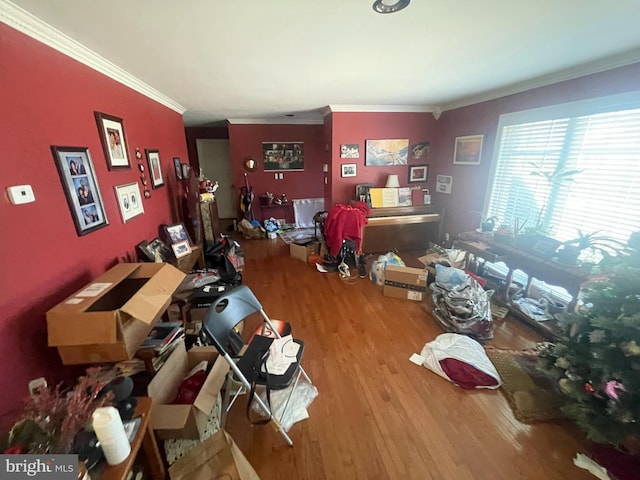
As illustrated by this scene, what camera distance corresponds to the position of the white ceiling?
4.30 feet

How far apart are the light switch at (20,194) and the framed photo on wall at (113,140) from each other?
83 centimetres

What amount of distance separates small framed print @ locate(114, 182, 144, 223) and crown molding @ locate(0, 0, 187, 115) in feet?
2.82

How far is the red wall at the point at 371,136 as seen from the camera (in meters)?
4.15

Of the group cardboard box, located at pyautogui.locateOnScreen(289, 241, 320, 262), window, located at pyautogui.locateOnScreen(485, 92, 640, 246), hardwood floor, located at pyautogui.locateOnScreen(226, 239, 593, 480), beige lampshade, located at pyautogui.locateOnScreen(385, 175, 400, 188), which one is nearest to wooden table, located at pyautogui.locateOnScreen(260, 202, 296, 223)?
cardboard box, located at pyautogui.locateOnScreen(289, 241, 320, 262)

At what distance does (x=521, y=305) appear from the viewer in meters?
2.68

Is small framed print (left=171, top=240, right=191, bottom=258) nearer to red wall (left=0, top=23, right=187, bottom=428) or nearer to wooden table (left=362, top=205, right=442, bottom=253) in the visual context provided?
red wall (left=0, top=23, right=187, bottom=428)

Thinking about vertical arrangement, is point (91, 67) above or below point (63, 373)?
above

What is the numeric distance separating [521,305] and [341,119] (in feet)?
11.1

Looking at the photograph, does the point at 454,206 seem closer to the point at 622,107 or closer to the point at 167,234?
the point at 622,107

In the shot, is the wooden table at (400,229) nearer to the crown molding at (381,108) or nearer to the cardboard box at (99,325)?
the crown molding at (381,108)

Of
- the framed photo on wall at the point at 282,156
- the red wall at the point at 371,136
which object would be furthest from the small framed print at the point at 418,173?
the framed photo on wall at the point at 282,156

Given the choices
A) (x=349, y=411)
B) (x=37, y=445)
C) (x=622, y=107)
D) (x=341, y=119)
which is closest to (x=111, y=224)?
(x=37, y=445)

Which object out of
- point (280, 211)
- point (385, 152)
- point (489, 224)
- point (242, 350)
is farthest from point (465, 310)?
point (280, 211)

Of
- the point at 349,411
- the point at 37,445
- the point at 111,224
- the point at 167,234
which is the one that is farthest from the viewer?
the point at 167,234
